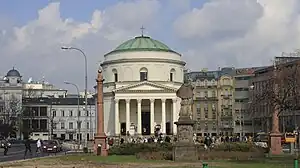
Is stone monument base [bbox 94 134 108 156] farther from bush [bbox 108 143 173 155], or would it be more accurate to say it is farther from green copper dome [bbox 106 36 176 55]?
green copper dome [bbox 106 36 176 55]

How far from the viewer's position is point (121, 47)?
14225 cm

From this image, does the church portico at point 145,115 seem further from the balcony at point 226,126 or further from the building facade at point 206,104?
the building facade at point 206,104

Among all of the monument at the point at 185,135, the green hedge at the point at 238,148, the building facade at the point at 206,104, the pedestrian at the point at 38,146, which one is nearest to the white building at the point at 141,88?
the building facade at the point at 206,104

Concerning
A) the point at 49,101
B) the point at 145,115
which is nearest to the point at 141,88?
the point at 145,115

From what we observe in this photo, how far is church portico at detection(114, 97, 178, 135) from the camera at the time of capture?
Result: 134 meters

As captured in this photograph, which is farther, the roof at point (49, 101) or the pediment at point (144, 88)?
the roof at point (49, 101)

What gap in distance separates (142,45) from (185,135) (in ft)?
317

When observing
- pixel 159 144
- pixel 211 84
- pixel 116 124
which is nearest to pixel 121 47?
pixel 116 124

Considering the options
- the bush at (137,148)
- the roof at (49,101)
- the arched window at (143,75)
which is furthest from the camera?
the roof at (49,101)

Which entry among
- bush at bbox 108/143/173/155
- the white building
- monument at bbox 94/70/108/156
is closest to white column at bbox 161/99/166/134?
the white building

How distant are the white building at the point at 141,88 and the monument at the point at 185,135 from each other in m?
87.2

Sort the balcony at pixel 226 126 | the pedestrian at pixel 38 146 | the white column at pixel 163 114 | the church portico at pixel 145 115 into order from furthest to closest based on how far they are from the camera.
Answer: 1. the balcony at pixel 226 126
2. the white column at pixel 163 114
3. the church portico at pixel 145 115
4. the pedestrian at pixel 38 146

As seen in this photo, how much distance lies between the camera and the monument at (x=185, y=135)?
44344 millimetres

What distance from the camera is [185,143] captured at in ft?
146
